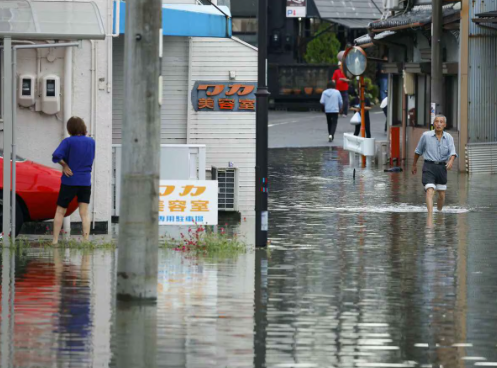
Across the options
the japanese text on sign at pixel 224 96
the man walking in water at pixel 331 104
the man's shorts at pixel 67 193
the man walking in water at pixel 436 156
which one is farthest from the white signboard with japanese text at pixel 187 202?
the man walking in water at pixel 331 104

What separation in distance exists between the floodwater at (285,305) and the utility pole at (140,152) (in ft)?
1.20

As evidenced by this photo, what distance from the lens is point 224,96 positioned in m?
18.8

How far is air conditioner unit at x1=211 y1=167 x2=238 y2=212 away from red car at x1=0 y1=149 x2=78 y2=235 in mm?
3904

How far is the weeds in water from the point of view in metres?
14.0

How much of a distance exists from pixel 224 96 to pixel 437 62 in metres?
10.0

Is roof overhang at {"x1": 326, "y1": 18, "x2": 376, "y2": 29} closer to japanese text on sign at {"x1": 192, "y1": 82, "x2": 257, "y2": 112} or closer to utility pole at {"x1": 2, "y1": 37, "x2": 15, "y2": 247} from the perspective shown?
japanese text on sign at {"x1": 192, "y1": 82, "x2": 257, "y2": 112}

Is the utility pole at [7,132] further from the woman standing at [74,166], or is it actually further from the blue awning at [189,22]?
the blue awning at [189,22]

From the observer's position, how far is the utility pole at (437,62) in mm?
27453

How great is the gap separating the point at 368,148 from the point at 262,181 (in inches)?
599

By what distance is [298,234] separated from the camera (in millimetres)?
16312

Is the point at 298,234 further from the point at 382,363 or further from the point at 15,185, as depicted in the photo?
the point at 382,363

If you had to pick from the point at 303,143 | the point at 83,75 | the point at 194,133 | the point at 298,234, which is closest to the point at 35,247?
the point at 83,75

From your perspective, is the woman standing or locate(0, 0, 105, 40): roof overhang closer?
the woman standing

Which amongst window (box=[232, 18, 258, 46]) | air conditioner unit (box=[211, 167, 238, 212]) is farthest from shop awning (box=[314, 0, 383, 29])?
air conditioner unit (box=[211, 167, 238, 212])
